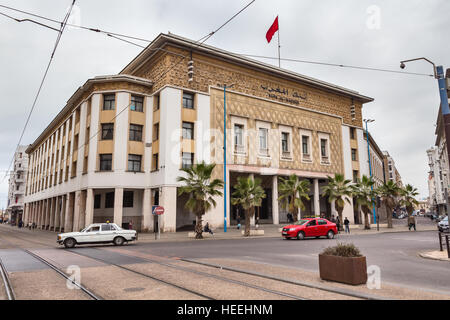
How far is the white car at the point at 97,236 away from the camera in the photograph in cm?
1981

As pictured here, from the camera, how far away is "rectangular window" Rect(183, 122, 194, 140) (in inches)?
1406

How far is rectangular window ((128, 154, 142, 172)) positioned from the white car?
1466 cm

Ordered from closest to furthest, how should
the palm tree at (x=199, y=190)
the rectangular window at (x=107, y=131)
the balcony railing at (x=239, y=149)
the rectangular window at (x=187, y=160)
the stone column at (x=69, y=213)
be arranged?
the palm tree at (x=199, y=190) → the rectangular window at (x=187, y=160) → the rectangular window at (x=107, y=131) → the stone column at (x=69, y=213) → the balcony railing at (x=239, y=149)

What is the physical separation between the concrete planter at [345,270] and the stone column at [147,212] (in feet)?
93.4

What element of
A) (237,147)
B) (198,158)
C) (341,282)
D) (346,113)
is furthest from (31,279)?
(346,113)

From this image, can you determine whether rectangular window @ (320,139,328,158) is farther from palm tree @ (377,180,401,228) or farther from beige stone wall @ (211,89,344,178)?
palm tree @ (377,180,401,228)

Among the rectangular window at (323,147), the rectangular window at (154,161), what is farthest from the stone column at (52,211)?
the rectangular window at (323,147)

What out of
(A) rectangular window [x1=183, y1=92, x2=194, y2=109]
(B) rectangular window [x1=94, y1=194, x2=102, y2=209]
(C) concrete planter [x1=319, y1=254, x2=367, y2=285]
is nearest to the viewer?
(C) concrete planter [x1=319, y1=254, x2=367, y2=285]

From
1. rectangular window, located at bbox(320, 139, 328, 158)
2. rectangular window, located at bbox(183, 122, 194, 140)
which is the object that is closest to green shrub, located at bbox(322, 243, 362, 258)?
rectangular window, located at bbox(183, 122, 194, 140)

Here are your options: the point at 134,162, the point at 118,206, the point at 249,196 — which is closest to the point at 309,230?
the point at 249,196

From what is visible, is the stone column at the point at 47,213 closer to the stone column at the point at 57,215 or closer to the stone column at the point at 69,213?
the stone column at the point at 57,215

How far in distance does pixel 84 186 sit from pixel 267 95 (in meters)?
25.5

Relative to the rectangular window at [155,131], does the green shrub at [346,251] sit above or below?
below
